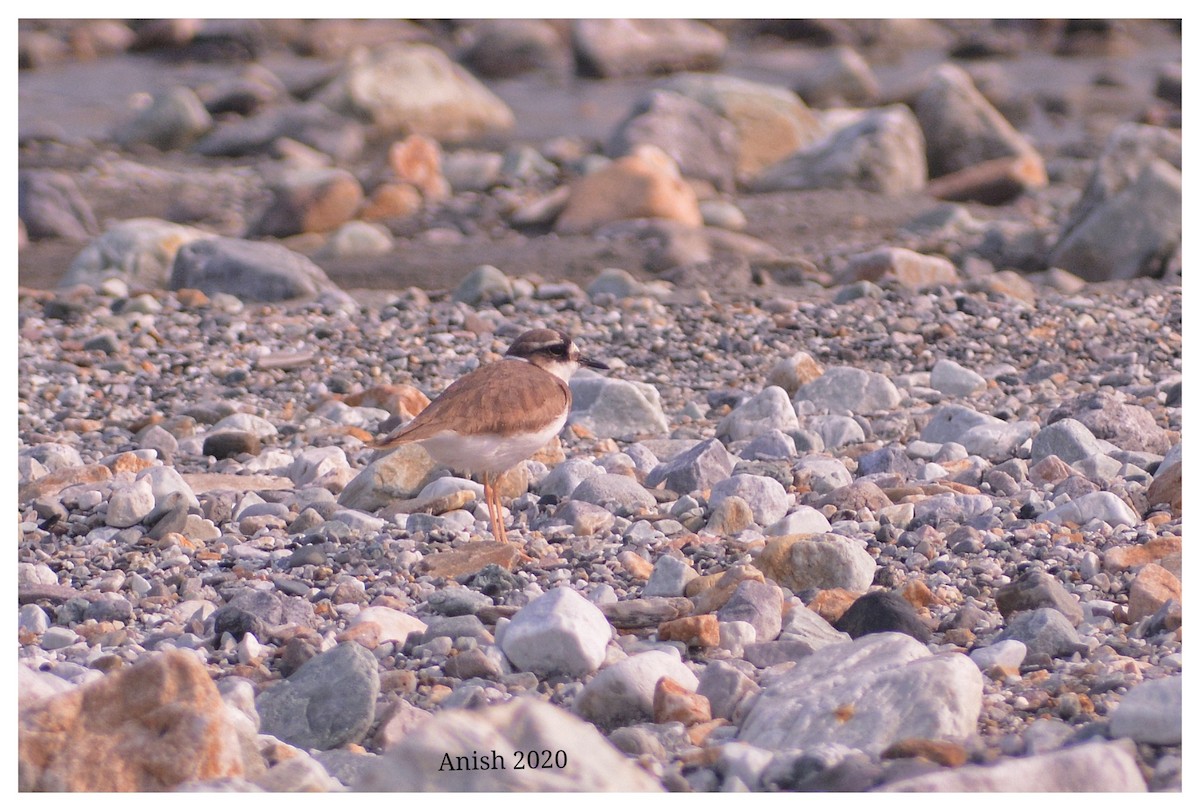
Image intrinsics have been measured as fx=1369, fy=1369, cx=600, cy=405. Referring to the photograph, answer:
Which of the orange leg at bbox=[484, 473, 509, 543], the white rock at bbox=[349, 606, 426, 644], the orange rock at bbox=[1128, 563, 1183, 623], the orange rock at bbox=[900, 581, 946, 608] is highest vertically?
the orange rock at bbox=[1128, 563, 1183, 623]

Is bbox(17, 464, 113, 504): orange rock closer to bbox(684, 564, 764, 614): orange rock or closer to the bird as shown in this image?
the bird

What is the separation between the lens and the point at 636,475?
6.28 m

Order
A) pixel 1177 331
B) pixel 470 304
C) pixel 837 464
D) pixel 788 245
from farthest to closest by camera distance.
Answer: pixel 788 245 < pixel 470 304 < pixel 1177 331 < pixel 837 464

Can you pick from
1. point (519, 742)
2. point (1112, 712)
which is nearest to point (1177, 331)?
point (1112, 712)

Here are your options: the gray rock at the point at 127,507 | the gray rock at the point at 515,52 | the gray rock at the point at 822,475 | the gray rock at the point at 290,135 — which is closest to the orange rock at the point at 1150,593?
the gray rock at the point at 822,475

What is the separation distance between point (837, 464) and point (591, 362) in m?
1.32

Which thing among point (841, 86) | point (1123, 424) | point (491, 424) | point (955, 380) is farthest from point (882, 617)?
point (841, 86)

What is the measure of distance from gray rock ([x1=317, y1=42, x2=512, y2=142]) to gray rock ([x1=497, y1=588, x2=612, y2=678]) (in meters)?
15.6

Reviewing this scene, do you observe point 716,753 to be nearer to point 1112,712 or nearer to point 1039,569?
point 1112,712

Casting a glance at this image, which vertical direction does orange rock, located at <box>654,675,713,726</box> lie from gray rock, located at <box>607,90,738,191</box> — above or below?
above

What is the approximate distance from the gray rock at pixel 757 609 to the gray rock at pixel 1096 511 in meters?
1.42

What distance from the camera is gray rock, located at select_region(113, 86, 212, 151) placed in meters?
18.5

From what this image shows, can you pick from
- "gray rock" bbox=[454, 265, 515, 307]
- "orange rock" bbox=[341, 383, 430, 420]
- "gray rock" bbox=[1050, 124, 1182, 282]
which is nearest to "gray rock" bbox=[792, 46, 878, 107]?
"gray rock" bbox=[1050, 124, 1182, 282]

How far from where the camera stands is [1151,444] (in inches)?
249
